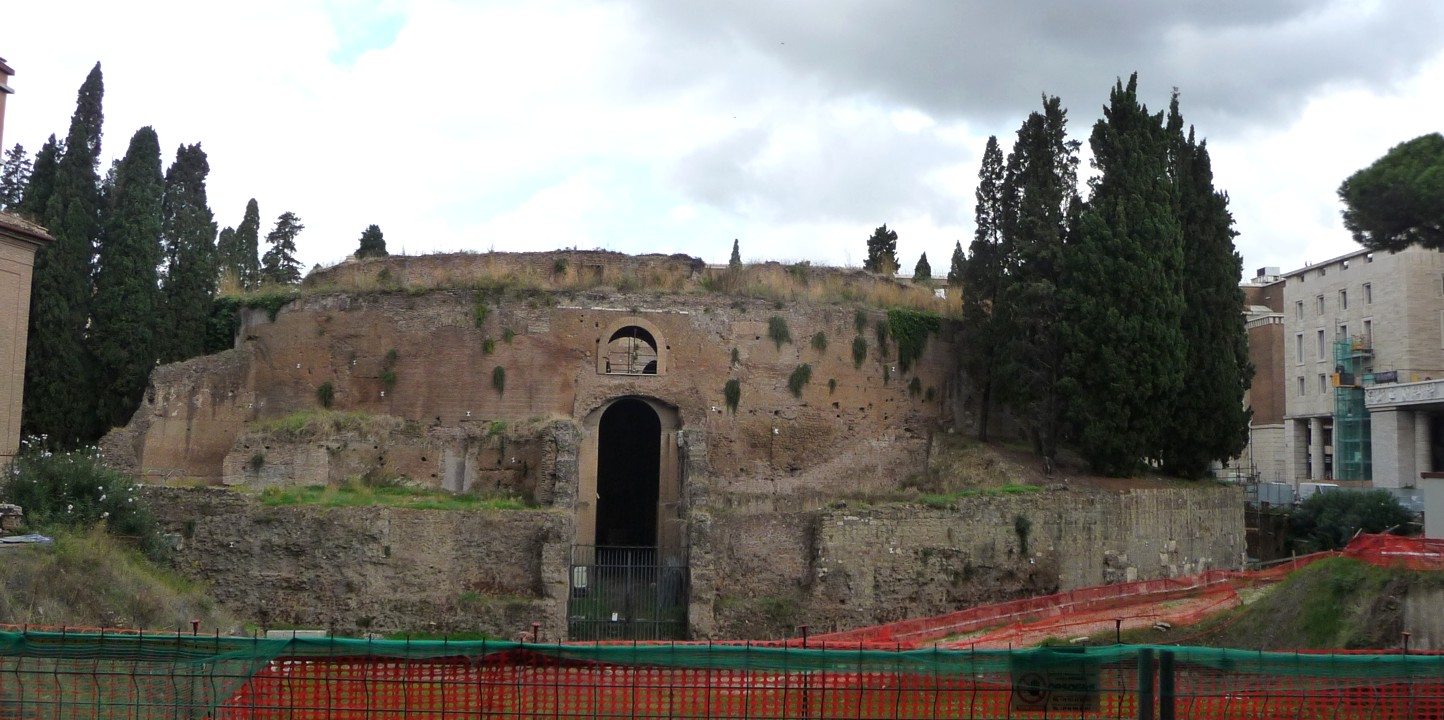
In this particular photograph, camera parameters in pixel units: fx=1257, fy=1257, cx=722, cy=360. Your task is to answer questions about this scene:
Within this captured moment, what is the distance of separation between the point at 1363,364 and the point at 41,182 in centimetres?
4057

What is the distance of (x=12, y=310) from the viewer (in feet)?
67.3

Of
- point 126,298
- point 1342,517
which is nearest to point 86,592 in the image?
point 126,298

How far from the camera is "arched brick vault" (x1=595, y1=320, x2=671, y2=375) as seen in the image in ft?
79.4

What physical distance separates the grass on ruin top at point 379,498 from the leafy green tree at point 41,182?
13.8m

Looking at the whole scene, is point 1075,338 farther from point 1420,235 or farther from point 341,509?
point 341,509

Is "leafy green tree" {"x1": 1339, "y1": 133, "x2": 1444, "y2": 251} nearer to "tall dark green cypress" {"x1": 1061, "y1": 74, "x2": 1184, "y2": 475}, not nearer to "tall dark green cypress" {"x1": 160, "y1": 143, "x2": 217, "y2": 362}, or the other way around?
"tall dark green cypress" {"x1": 1061, "y1": 74, "x2": 1184, "y2": 475}

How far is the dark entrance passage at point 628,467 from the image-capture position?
28406 millimetres

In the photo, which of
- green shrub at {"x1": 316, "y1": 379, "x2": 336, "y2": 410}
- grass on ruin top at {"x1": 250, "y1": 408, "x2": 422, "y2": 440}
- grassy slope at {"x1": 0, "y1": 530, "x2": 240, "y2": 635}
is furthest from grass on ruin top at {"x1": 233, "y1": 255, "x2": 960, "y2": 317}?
grassy slope at {"x1": 0, "y1": 530, "x2": 240, "y2": 635}

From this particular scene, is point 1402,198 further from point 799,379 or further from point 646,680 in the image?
point 646,680

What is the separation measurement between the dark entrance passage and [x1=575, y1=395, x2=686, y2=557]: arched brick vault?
409 cm

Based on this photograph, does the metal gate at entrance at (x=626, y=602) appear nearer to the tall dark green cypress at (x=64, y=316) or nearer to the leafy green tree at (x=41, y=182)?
the tall dark green cypress at (x=64, y=316)

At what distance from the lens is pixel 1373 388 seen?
39938 millimetres

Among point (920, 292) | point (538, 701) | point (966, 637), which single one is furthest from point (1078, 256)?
point (538, 701)

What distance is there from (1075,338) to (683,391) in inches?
294
